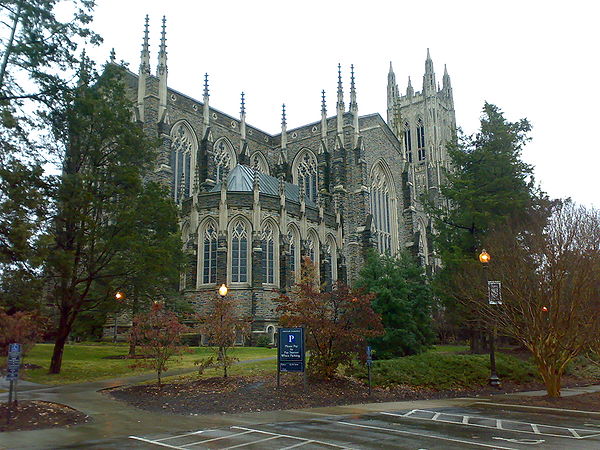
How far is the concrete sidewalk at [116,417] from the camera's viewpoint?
8867mm

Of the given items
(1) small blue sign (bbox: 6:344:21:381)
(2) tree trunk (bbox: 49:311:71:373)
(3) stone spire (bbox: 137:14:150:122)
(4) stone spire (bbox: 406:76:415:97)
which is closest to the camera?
(1) small blue sign (bbox: 6:344:21:381)

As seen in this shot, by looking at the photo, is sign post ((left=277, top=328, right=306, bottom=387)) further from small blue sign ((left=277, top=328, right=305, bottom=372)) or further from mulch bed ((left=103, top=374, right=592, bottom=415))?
mulch bed ((left=103, top=374, right=592, bottom=415))

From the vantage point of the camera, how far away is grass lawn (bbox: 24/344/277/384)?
18.5 metres

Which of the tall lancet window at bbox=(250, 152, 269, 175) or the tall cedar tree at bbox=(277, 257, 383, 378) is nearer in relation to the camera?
the tall cedar tree at bbox=(277, 257, 383, 378)

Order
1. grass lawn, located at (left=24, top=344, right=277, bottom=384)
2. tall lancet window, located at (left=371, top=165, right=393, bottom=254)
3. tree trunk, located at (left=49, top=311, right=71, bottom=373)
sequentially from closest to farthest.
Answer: grass lawn, located at (left=24, top=344, right=277, bottom=384) → tree trunk, located at (left=49, top=311, right=71, bottom=373) → tall lancet window, located at (left=371, top=165, right=393, bottom=254)

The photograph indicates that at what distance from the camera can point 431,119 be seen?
8488 centimetres

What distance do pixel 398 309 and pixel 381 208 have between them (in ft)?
92.8

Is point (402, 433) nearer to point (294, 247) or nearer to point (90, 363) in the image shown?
point (90, 363)

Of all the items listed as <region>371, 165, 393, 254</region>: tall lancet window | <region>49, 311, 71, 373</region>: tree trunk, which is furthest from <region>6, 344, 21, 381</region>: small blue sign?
<region>371, 165, 393, 254</region>: tall lancet window

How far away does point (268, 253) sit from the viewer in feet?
111

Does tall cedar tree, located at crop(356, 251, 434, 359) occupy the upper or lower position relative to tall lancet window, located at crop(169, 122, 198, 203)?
lower

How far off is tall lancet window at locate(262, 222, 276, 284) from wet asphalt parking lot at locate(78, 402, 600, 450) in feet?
71.3

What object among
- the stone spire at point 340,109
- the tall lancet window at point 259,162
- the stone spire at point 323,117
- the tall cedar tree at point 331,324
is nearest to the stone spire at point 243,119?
the tall lancet window at point 259,162

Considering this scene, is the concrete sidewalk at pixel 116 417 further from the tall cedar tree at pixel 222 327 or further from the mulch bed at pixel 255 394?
the tall cedar tree at pixel 222 327
